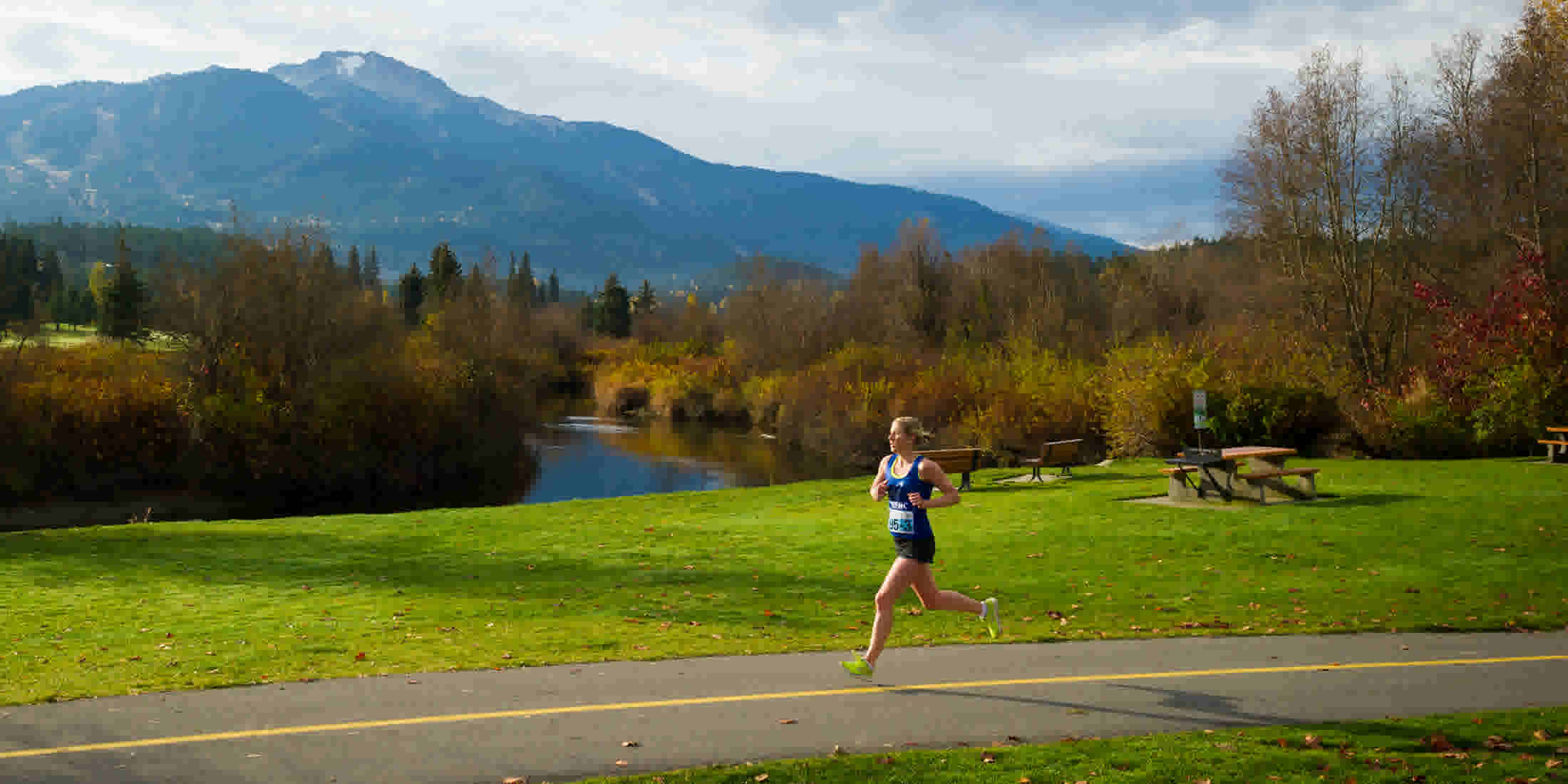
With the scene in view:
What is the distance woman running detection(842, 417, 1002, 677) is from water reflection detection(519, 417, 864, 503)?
92.5ft

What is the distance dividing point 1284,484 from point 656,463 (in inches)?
1172

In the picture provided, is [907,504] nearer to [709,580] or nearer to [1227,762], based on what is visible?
[1227,762]

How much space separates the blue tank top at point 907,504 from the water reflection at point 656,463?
93.3 ft

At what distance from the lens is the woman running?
29.8 ft

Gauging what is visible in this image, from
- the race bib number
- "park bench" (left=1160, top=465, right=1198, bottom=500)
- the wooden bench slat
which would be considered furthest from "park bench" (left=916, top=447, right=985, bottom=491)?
the race bib number

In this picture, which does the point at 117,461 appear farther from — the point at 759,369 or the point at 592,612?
the point at 759,369

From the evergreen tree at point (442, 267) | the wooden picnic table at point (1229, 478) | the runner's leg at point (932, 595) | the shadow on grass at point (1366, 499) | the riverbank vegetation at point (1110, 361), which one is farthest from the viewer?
the evergreen tree at point (442, 267)

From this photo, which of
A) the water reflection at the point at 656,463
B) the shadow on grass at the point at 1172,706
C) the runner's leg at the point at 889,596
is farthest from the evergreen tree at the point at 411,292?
the shadow on grass at the point at 1172,706

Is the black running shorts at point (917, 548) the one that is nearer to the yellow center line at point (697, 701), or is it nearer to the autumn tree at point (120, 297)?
the yellow center line at point (697, 701)

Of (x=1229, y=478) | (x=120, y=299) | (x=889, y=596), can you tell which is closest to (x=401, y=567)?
(x=889, y=596)

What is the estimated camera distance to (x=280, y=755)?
7547mm

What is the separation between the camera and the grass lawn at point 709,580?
11.1 m

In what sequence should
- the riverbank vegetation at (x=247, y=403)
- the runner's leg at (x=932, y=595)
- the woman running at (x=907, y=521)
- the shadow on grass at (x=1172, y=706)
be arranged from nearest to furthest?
1. the shadow on grass at (x=1172, y=706)
2. the woman running at (x=907, y=521)
3. the runner's leg at (x=932, y=595)
4. the riverbank vegetation at (x=247, y=403)

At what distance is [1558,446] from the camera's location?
26688mm
